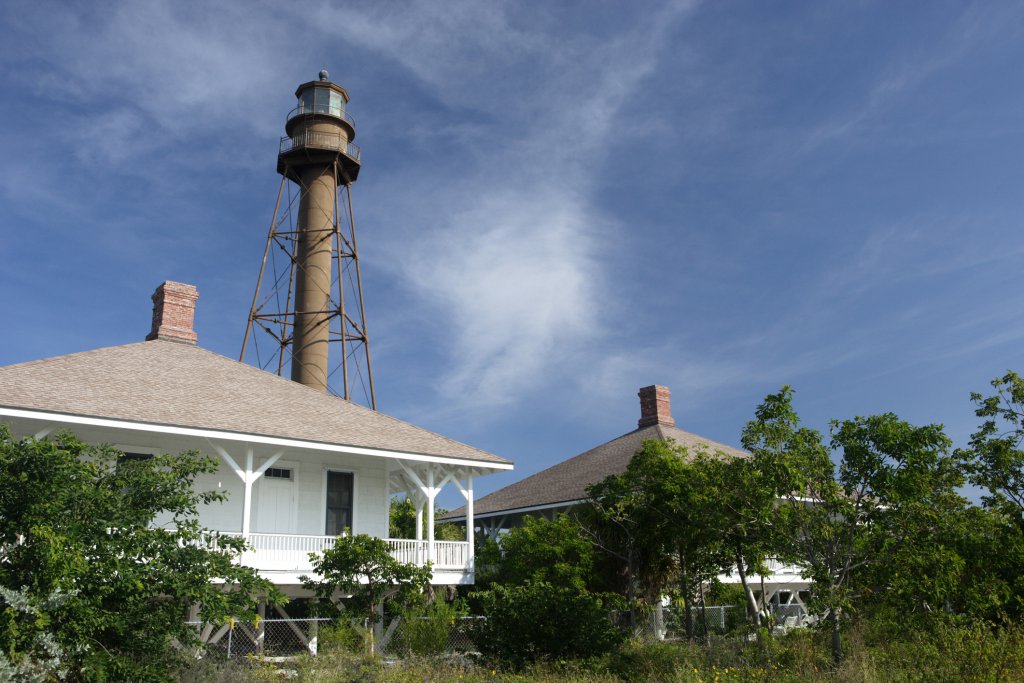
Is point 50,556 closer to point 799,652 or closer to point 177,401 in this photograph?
point 177,401

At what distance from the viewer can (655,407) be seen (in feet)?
109

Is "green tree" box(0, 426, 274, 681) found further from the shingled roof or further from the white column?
the shingled roof

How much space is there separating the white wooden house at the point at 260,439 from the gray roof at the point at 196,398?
0.13ft

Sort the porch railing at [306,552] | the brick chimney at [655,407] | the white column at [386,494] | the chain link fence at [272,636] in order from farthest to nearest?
the brick chimney at [655,407], the white column at [386,494], the porch railing at [306,552], the chain link fence at [272,636]

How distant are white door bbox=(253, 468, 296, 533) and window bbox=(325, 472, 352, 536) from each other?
0.93 m

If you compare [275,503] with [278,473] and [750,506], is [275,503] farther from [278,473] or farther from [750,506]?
[750,506]

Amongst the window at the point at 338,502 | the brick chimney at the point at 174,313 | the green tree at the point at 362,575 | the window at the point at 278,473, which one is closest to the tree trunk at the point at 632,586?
the green tree at the point at 362,575

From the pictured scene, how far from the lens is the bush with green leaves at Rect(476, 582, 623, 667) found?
50.5 ft

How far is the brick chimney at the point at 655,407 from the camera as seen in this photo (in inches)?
1312

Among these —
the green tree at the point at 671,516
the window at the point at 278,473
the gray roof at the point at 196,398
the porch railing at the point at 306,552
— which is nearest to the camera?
the gray roof at the point at 196,398

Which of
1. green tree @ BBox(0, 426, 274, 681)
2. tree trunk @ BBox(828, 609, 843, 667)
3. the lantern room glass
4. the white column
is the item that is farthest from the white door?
the lantern room glass

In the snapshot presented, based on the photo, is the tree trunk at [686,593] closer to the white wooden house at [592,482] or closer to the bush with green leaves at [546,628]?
the bush with green leaves at [546,628]

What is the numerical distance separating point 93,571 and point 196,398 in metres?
9.44

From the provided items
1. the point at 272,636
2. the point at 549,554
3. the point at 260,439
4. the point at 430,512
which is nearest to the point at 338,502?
the point at 430,512
